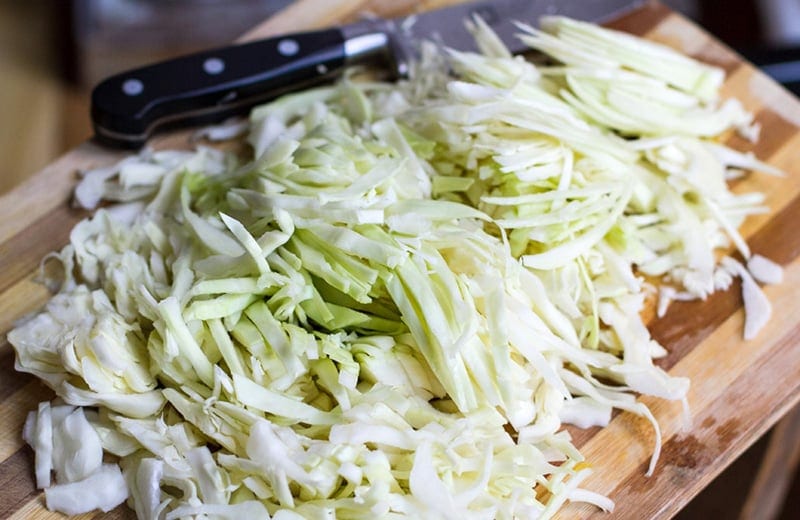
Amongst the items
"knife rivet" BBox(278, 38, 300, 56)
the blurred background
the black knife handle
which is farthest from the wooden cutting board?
the blurred background

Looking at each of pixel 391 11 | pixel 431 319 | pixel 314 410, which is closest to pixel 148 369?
pixel 314 410

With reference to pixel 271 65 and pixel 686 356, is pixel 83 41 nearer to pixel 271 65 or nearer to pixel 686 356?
pixel 271 65

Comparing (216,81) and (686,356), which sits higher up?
(216,81)

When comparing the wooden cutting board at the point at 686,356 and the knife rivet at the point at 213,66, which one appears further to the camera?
the knife rivet at the point at 213,66

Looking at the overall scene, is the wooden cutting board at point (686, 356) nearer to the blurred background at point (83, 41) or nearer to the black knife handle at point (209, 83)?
the black knife handle at point (209, 83)

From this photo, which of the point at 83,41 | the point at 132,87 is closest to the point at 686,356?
the point at 132,87

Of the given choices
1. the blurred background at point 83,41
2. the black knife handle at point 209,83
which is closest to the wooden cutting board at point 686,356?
the black knife handle at point 209,83

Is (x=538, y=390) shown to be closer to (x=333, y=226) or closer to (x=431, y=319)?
(x=431, y=319)
